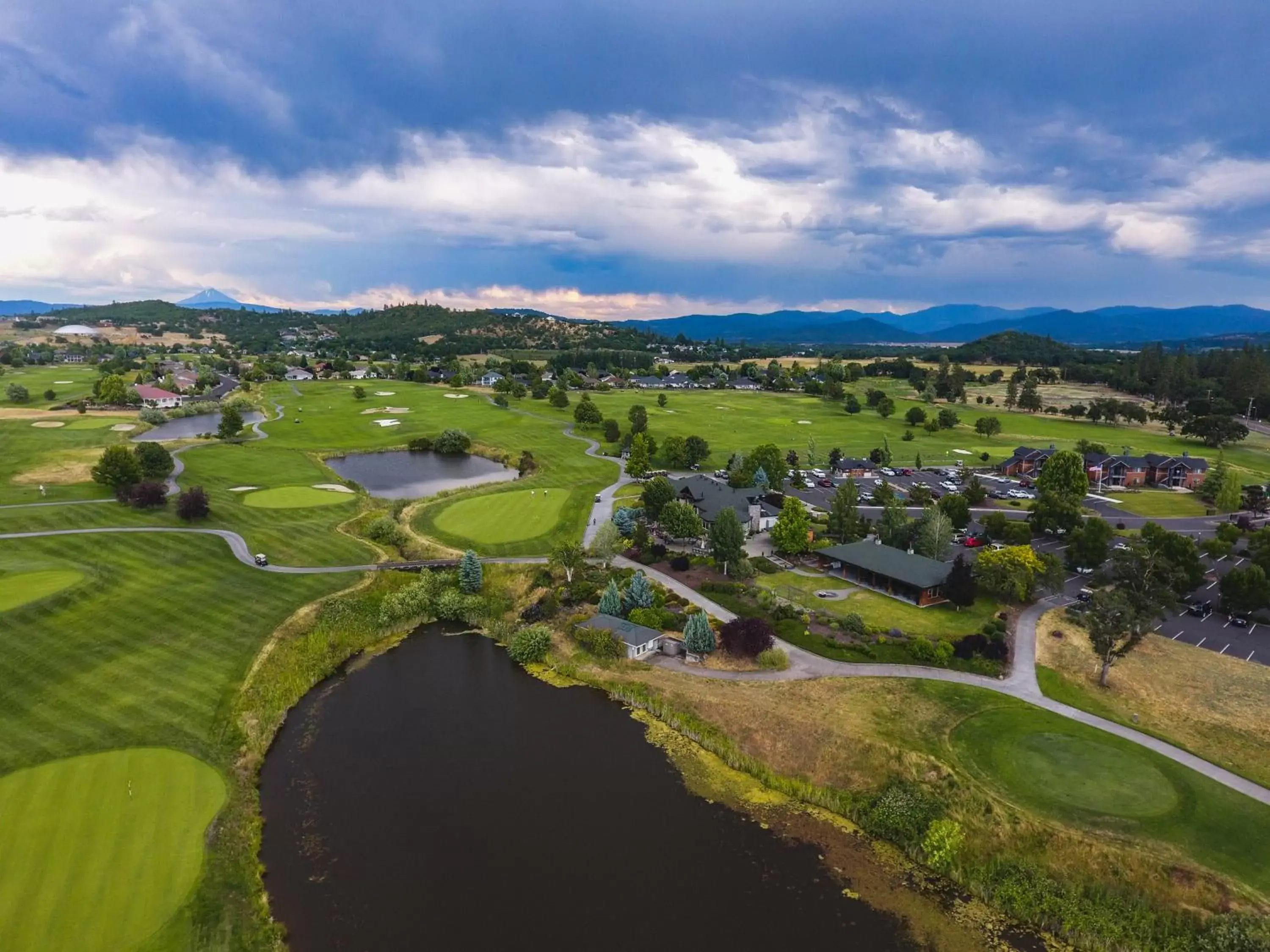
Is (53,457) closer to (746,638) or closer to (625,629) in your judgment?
(625,629)

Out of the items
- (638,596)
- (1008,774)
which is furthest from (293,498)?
(1008,774)

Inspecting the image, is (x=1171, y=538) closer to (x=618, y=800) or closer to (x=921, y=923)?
(x=921, y=923)

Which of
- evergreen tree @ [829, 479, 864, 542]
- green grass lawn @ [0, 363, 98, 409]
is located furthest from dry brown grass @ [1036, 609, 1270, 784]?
green grass lawn @ [0, 363, 98, 409]

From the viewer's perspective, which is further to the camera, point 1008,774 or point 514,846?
point 1008,774

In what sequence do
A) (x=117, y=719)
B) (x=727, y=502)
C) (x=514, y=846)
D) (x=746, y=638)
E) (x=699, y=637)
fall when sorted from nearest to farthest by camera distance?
(x=514, y=846) → (x=117, y=719) → (x=746, y=638) → (x=699, y=637) → (x=727, y=502)

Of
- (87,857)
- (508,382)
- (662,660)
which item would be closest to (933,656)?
(662,660)

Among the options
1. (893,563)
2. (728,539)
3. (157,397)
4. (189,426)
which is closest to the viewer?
(893,563)

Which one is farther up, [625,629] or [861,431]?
[861,431]

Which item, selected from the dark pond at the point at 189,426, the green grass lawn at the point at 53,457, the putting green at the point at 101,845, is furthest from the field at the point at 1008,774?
the dark pond at the point at 189,426
